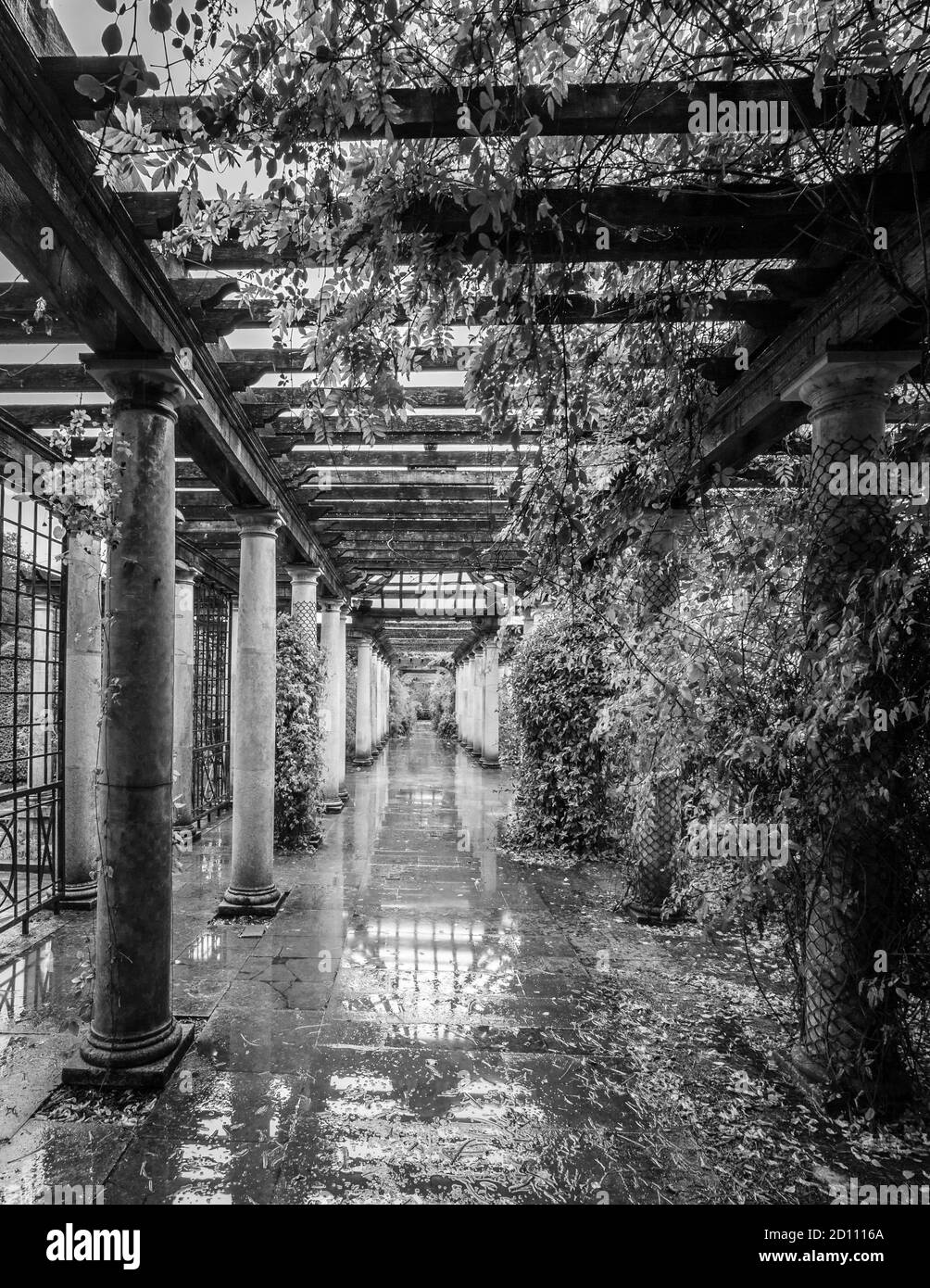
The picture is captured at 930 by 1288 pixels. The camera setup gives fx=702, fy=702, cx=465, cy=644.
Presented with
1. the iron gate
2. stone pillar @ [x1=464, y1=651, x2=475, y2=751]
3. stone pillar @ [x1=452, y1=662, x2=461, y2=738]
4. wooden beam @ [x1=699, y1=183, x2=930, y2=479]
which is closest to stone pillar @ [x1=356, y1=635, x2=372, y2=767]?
stone pillar @ [x1=464, y1=651, x2=475, y2=751]

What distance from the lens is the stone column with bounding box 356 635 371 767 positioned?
18.7 m

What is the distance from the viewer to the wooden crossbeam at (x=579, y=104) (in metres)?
2.60

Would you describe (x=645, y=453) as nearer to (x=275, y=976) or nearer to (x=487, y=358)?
(x=487, y=358)

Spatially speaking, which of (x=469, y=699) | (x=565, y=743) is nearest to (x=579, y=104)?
(x=565, y=743)

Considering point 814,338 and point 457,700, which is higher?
point 814,338

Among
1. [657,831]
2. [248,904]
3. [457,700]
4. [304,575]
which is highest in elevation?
[304,575]

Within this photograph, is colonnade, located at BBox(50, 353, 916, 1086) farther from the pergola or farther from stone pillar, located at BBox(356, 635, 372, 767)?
stone pillar, located at BBox(356, 635, 372, 767)

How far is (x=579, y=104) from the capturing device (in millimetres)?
2787

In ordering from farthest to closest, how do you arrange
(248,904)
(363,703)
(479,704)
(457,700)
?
(457,700) < (479,704) < (363,703) < (248,904)

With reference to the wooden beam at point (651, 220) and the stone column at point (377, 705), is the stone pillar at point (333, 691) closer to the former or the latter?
the wooden beam at point (651, 220)

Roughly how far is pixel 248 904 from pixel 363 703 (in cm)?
1309

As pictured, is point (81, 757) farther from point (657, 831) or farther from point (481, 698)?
point (481, 698)

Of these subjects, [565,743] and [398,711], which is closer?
[565,743]
